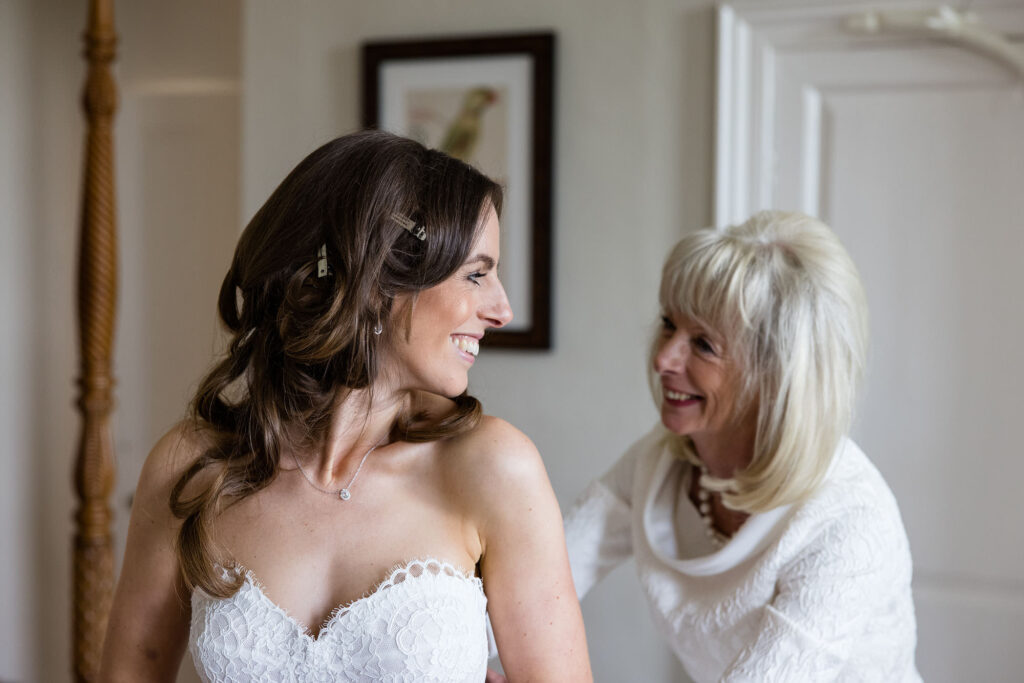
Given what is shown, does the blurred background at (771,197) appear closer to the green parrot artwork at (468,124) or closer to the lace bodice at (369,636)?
the green parrot artwork at (468,124)

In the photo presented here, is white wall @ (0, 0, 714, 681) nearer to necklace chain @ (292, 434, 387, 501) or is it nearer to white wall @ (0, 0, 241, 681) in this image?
white wall @ (0, 0, 241, 681)

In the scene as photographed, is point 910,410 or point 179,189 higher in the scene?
point 179,189

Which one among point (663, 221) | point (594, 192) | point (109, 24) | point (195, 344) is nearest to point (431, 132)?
point (594, 192)

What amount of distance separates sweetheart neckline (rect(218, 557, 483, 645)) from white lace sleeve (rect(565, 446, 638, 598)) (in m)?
0.59

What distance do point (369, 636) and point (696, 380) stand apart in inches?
29.0

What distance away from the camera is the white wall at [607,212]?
2.28m

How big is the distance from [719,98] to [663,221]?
0.32 m

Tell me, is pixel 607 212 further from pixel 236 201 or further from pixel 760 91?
pixel 236 201

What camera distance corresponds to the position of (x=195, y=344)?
3.20 meters

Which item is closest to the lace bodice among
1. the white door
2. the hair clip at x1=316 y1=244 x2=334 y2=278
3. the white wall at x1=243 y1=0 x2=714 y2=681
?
the hair clip at x1=316 y1=244 x2=334 y2=278

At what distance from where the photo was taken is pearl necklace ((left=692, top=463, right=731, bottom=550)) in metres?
1.73

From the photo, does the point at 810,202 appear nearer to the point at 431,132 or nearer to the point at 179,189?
the point at 431,132

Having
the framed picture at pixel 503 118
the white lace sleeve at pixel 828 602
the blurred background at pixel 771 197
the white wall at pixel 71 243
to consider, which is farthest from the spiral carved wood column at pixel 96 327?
the white lace sleeve at pixel 828 602

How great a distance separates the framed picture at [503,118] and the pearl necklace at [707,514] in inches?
28.6
